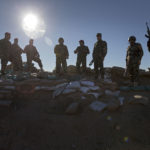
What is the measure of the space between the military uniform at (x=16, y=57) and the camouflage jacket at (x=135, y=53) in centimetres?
567

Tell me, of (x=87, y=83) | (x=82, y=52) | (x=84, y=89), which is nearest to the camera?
(x=84, y=89)

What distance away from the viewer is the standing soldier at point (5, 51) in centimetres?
739

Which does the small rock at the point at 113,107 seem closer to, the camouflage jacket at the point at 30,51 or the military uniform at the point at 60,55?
the military uniform at the point at 60,55

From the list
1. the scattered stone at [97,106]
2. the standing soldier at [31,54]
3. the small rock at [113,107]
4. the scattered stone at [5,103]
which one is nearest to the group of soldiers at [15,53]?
the standing soldier at [31,54]

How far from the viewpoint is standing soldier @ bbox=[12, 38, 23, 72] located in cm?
789

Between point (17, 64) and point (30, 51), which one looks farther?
point (30, 51)

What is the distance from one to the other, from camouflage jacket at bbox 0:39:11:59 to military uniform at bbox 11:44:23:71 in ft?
0.88

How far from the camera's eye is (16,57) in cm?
798

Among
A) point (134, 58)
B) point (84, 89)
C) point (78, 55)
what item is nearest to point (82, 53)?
point (78, 55)

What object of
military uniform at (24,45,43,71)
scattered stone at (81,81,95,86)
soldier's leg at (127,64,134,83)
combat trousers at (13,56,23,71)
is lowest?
scattered stone at (81,81,95,86)

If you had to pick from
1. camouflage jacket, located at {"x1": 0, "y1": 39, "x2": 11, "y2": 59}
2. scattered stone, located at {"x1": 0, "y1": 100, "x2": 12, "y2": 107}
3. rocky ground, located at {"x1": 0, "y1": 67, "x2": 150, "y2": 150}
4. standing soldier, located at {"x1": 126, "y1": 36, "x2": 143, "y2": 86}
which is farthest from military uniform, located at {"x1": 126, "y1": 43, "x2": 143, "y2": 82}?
camouflage jacket, located at {"x1": 0, "y1": 39, "x2": 11, "y2": 59}

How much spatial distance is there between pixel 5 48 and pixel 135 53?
19.8 feet

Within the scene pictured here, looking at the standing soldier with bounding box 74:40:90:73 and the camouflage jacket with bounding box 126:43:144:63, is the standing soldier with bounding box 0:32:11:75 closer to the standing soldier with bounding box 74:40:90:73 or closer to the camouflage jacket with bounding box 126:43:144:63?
the standing soldier with bounding box 74:40:90:73

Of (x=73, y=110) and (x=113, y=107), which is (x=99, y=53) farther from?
(x=73, y=110)
